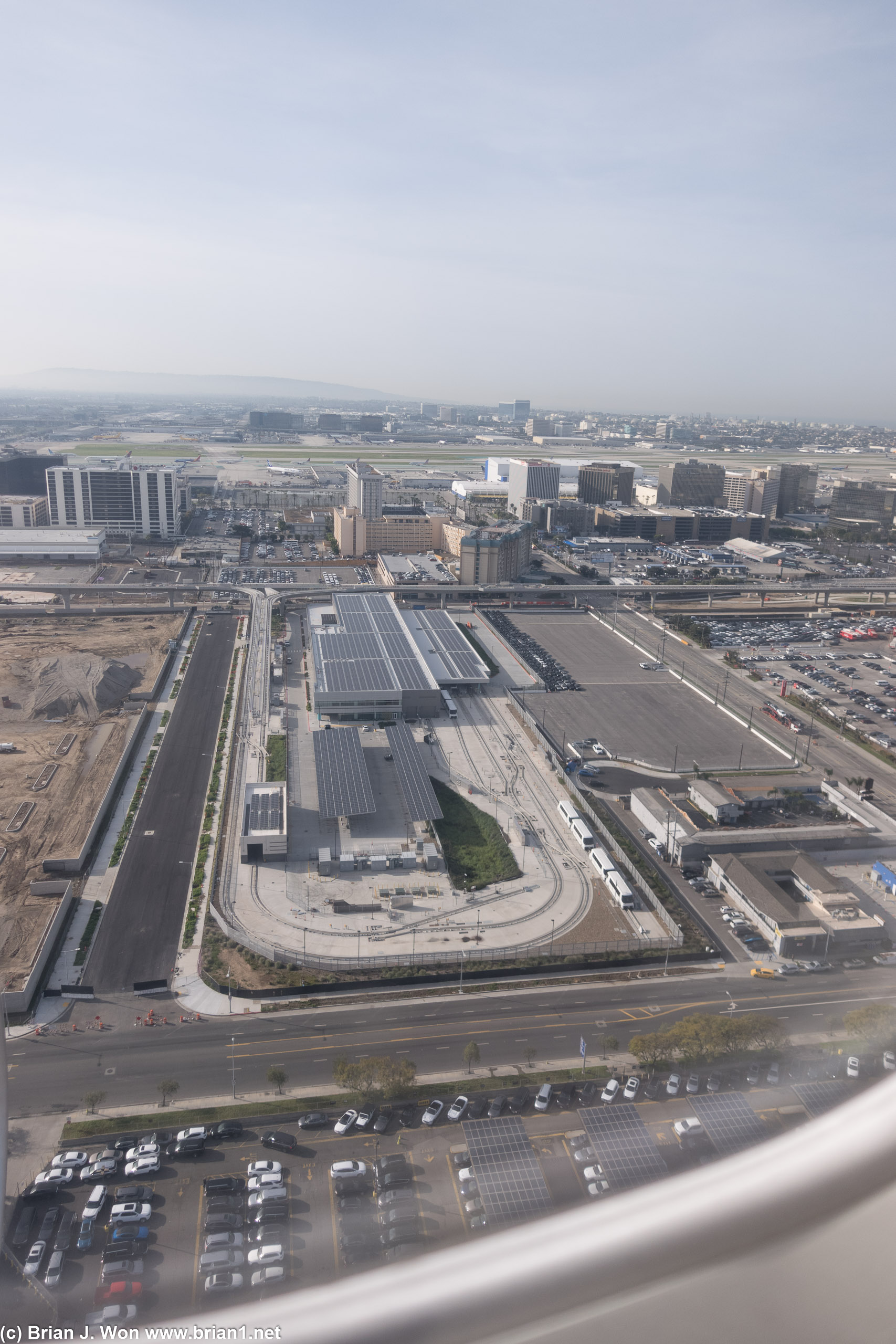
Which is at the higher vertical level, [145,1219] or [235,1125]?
[145,1219]

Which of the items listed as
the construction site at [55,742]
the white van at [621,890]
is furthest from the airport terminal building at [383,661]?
the white van at [621,890]

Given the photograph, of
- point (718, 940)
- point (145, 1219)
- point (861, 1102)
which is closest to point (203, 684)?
point (718, 940)

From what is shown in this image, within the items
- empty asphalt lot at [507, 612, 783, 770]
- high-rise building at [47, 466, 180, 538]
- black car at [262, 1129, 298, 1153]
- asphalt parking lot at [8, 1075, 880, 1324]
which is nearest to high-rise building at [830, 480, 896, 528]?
empty asphalt lot at [507, 612, 783, 770]

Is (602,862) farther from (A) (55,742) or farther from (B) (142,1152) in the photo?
(A) (55,742)

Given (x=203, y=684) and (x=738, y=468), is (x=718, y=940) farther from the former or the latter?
(x=738, y=468)

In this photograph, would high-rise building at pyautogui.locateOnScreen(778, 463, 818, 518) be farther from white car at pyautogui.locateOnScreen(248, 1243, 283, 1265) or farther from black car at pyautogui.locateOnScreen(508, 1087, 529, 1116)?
white car at pyautogui.locateOnScreen(248, 1243, 283, 1265)

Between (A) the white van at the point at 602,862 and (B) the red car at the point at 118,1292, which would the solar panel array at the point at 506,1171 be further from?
(A) the white van at the point at 602,862

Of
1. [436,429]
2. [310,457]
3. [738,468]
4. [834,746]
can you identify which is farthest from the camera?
[436,429]
